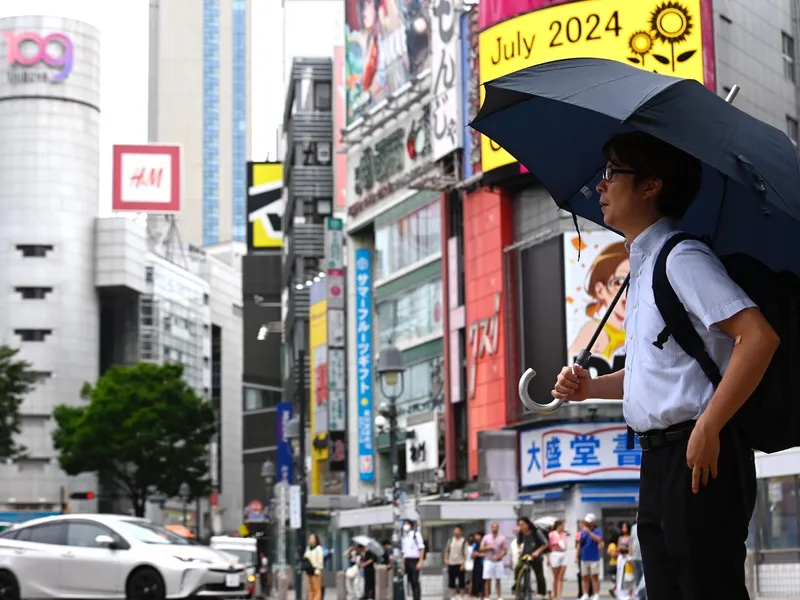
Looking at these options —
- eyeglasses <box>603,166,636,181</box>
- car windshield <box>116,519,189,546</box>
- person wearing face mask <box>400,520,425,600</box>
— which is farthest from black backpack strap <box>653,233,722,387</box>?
person wearing face mask <box>400,520,425,600</box>

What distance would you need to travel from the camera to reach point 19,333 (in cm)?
10881

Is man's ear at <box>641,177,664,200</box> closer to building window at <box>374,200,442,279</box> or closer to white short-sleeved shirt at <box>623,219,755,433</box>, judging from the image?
white short-sleeved shirt at <box>623,219,755,433</box>

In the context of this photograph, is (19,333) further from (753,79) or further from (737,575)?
(737,575)

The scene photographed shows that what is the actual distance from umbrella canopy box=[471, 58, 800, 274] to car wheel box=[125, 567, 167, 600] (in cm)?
1667

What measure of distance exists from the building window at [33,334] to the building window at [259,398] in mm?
21432

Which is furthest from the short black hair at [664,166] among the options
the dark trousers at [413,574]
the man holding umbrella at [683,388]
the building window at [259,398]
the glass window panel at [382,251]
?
the building window at [259,398]

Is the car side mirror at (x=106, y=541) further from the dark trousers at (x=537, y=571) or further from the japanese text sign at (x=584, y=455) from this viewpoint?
the japanese text sign at (x=584, y=455)

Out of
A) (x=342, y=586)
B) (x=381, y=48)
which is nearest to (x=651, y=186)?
(x=342, y=586)

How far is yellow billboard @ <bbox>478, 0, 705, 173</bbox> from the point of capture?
150ft

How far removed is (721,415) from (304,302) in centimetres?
7665

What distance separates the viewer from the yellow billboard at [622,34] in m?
45.7

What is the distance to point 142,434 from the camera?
80.9 m

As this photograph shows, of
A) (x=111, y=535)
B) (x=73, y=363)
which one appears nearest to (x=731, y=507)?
(x=111, y=535)

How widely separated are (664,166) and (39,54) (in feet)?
373
